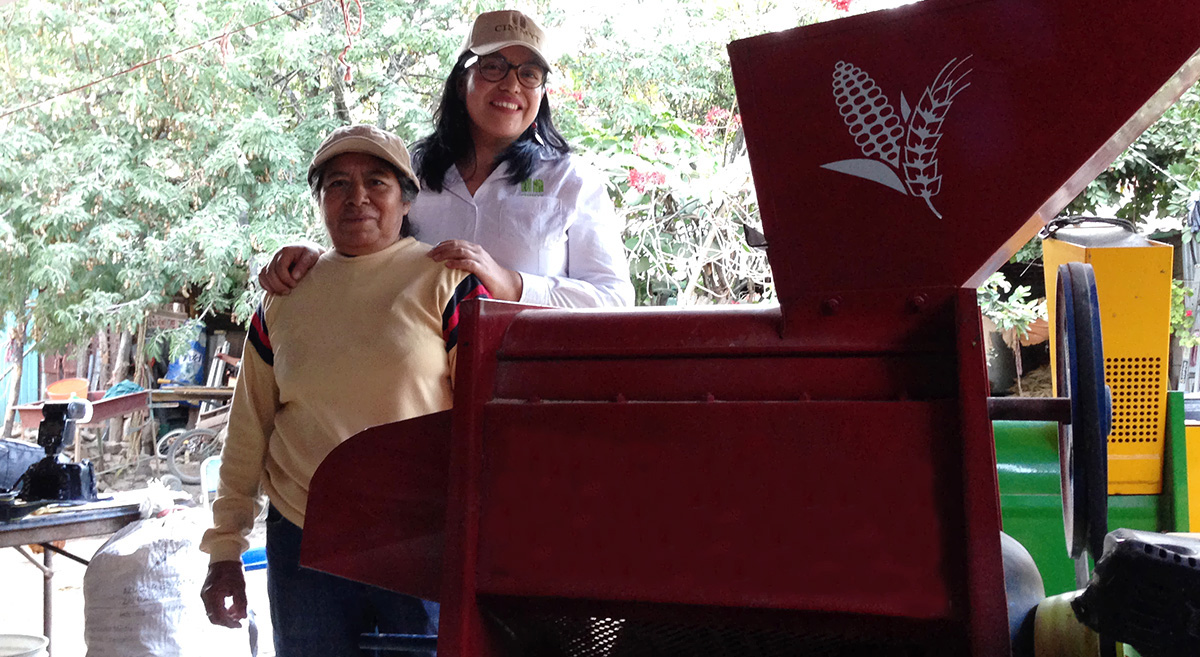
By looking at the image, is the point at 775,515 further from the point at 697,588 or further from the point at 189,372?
the point at 189,372

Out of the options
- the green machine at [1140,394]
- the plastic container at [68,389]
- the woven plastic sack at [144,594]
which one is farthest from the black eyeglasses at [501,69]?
the plastic container at [68,389]

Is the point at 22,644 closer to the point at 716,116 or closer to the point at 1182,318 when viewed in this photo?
the point at 716,116

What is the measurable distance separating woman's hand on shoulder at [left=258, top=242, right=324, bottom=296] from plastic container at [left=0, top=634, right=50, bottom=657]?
2.08 metres

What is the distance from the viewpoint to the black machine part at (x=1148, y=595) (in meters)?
0.84

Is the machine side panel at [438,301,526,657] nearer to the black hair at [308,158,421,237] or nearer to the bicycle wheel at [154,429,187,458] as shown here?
the black hair at [308,158,421,237]

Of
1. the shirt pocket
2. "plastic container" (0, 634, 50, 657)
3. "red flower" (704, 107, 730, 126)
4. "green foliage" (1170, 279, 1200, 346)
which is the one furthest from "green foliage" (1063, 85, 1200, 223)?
"plastic container" (0, 634, 50, 657)

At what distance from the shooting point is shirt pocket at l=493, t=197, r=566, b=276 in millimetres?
1994

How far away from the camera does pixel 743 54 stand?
1186 millimetres

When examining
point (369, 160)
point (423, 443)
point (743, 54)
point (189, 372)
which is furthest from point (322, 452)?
point (189, 372)

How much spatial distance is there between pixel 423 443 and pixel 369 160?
2.59 feet

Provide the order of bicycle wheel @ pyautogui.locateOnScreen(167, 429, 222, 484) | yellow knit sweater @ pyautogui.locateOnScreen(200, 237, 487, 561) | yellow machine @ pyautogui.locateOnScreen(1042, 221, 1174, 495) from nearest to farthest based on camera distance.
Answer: yellow knit sweater @ pyautogui.locateOnScreen(200, 237, 487, 561), yellow machine @ pyautogui.locateOnScreen(1042, 221, 1174, 495), bicycle wheel @ pyautogui.locateOnScreen(167, 429, 222, 484)

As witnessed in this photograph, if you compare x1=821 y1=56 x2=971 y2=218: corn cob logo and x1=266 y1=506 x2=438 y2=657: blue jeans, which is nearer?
x1=821 y1=56 x2=971 y2=218: corn cob logo

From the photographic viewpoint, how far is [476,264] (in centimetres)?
174

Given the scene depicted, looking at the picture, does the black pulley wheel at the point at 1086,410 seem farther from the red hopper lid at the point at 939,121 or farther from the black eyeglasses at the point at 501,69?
the black eyeglasses at the point at 501,69
